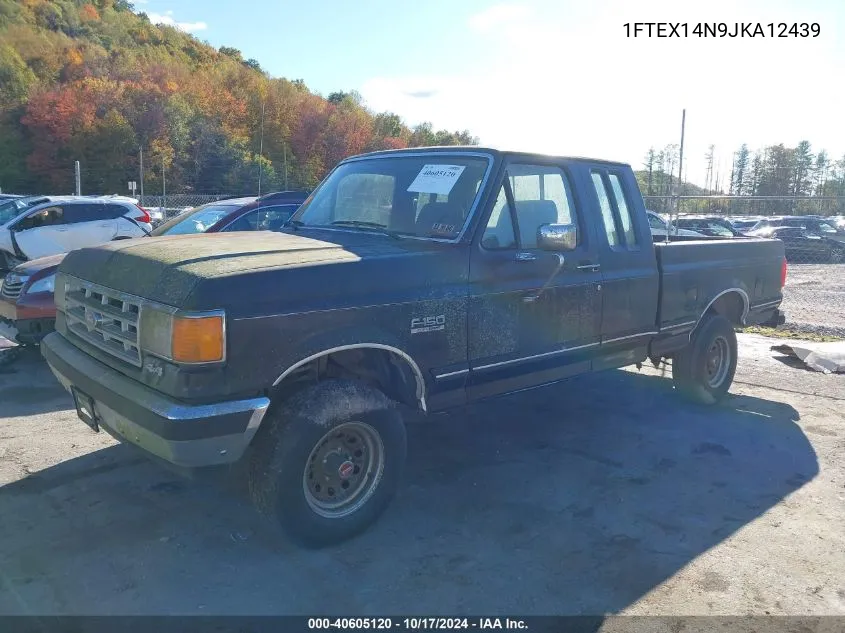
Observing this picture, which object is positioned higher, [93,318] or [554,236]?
[554,236]

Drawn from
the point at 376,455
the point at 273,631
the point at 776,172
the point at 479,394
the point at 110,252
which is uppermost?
the point at 776,172

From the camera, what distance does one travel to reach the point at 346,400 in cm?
349

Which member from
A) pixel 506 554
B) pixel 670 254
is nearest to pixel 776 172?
pixel 670 254

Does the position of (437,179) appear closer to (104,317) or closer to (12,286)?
(104,317)

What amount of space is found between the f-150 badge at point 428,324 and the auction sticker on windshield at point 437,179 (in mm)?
885

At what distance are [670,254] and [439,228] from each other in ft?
7.64

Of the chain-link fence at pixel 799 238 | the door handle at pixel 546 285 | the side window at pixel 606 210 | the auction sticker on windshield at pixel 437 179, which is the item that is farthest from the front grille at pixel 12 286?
the chain-link fence at pixel 799 238

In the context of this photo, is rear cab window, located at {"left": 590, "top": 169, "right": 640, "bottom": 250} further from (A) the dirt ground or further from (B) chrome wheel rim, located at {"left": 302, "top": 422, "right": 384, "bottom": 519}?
(B) chrome wheel rim, located at {"left": 302, "top": 422, "right": 384, "bottom": 519}

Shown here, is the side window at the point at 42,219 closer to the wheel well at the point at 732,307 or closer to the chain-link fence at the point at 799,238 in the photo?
the chain-link fence at the point at 799,238

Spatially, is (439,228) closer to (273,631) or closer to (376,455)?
(376,455)

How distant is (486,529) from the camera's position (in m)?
3.88

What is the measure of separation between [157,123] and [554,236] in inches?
1862

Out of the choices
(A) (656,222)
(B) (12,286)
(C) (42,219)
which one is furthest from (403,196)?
(A) (656,222)

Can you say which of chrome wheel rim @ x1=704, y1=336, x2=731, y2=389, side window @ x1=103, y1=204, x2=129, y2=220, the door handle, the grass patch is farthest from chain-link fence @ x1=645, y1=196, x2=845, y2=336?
side window @ x1=103, y1=204, x2=129, y2=220
